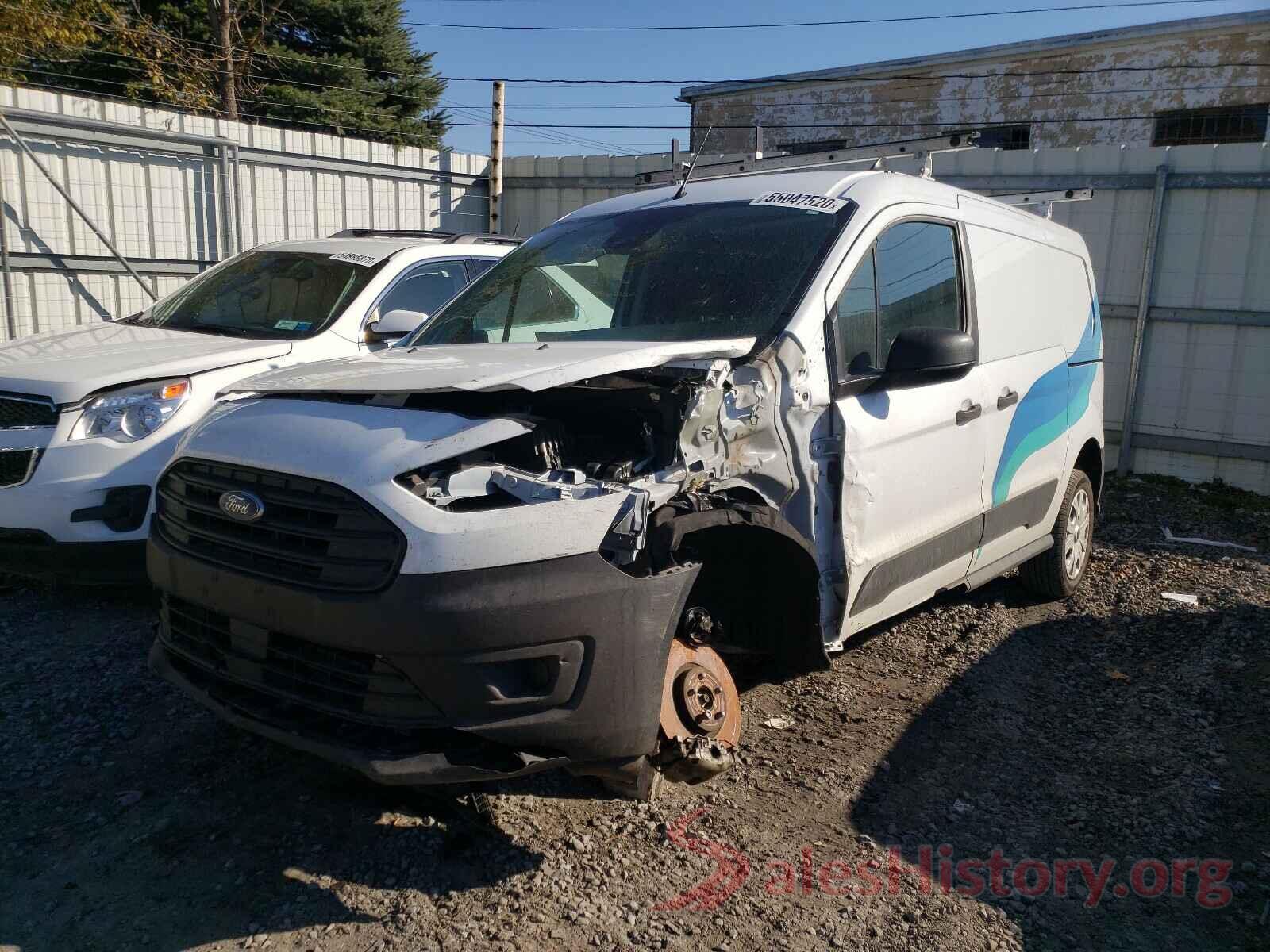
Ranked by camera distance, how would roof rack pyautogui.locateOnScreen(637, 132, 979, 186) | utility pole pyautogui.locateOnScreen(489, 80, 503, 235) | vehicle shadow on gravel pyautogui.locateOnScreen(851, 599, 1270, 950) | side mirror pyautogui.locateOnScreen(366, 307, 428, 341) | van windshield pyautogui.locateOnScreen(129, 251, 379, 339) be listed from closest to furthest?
1. vehicle shadow on gravel pyautogui.locateOnScreen(851, 599, 1270, 950)
2. side mirror pyautogui.locateOnScreen(366, 307, 428, 341)
3. roof rack pyautogui.locateOnScreen(637, 132, 979, 186)
4. van windshield pyautogui.locateOnScreen(129, 251, 379, 339)
5. utility pole pyautogui.locateOnScreen(489, 80, 503, 235)

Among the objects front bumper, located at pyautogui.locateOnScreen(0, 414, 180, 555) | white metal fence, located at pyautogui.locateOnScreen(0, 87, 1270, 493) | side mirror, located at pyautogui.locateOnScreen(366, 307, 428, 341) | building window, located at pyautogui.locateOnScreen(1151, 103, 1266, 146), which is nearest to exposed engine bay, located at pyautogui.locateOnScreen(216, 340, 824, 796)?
side mirror, located at pyautogui.locateOnScreen(366, 307, 428, 341)

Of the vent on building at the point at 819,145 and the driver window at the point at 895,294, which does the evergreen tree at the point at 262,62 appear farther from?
the driver window at the point at 895,294

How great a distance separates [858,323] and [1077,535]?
2870mm

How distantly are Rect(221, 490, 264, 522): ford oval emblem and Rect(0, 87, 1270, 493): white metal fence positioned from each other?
6890mm

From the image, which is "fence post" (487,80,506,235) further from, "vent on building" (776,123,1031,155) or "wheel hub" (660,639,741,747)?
"wheel hub" (660,639,741,747)

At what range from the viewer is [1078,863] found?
315 cm

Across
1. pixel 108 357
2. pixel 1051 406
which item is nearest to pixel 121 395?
pixel 108 357

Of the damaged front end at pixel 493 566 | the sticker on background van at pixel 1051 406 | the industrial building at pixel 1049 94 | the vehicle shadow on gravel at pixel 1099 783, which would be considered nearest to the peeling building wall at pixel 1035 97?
the industrial building at pixel 1049 94

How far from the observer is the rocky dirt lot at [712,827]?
278 cm

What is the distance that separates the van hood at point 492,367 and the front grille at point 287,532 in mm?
354

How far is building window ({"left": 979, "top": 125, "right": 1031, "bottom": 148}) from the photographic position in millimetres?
17641

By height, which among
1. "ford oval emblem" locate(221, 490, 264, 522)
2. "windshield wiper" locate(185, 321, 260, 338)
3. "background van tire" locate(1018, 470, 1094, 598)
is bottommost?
"background van tire" locate(1018, 470, 1094, 598)

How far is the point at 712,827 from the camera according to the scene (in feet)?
10.7

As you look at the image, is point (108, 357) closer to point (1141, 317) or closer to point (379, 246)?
point (379, 246)
